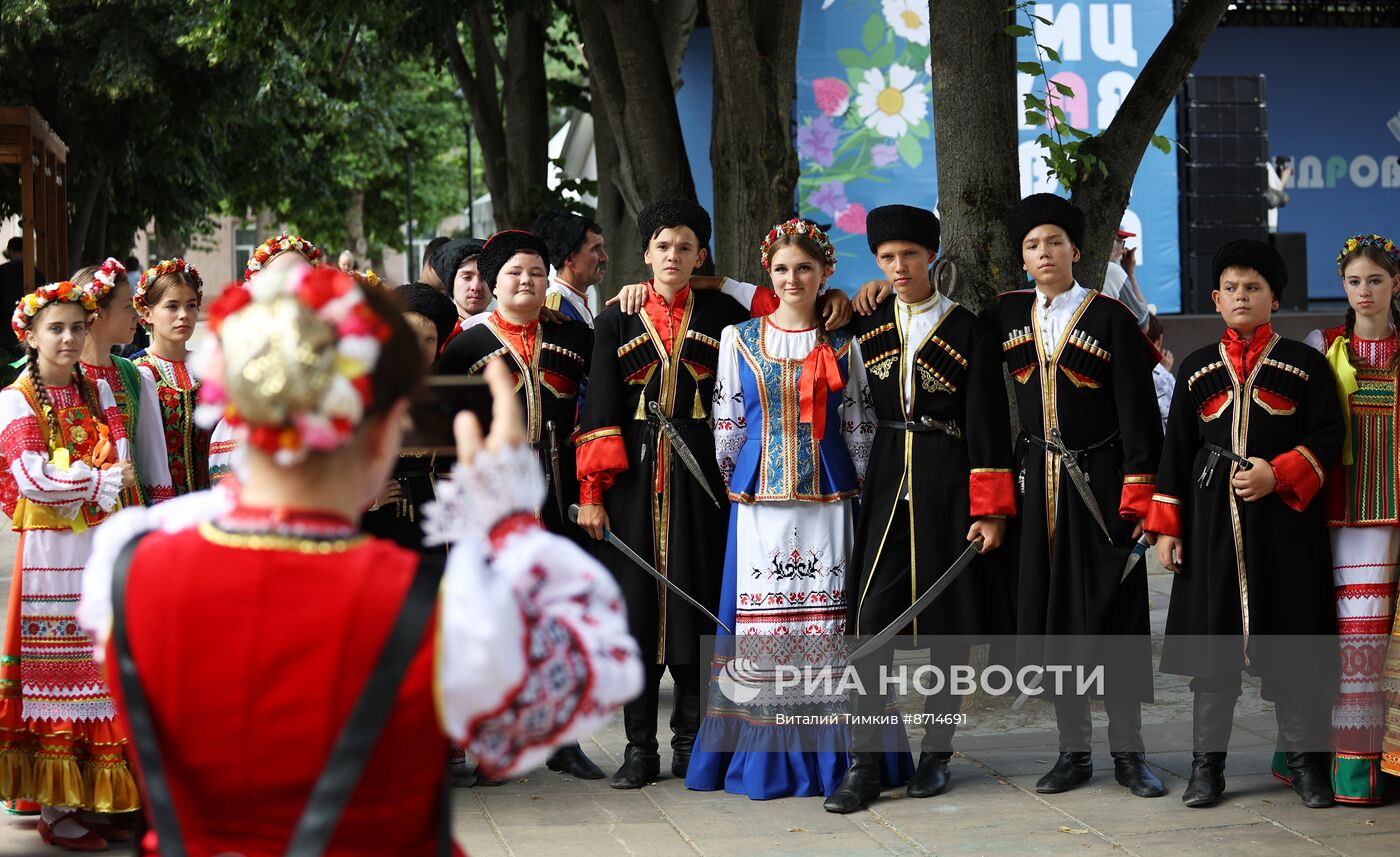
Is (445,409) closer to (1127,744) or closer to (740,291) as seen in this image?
(740,291)

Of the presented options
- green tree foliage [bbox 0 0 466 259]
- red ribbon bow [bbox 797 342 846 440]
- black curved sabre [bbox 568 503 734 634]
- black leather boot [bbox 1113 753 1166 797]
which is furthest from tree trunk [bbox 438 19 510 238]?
black leather boot [bbox 1113 753 1166 797]

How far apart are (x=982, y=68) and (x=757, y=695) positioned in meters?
3.07

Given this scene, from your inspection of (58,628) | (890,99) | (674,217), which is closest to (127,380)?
(58,628)

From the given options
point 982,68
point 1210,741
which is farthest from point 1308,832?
point 982,68

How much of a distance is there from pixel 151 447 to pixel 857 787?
259 centimetres

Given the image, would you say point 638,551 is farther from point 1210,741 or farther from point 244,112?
point 244,112

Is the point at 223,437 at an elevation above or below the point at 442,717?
above

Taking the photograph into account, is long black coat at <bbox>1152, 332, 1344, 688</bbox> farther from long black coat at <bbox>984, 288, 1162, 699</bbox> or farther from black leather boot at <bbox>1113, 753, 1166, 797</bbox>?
black leather boot at <bbox>1113, 753, 1166, 797</bbox>

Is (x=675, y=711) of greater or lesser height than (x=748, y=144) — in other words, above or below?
below

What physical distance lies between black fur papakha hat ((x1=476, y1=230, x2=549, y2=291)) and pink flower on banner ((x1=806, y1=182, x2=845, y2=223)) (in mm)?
8688

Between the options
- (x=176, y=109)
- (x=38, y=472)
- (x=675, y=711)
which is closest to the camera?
(x=38, y=472)

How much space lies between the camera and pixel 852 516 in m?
5.62

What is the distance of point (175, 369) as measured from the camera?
545cm

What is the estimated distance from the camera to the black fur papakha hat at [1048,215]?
5.53 meters
